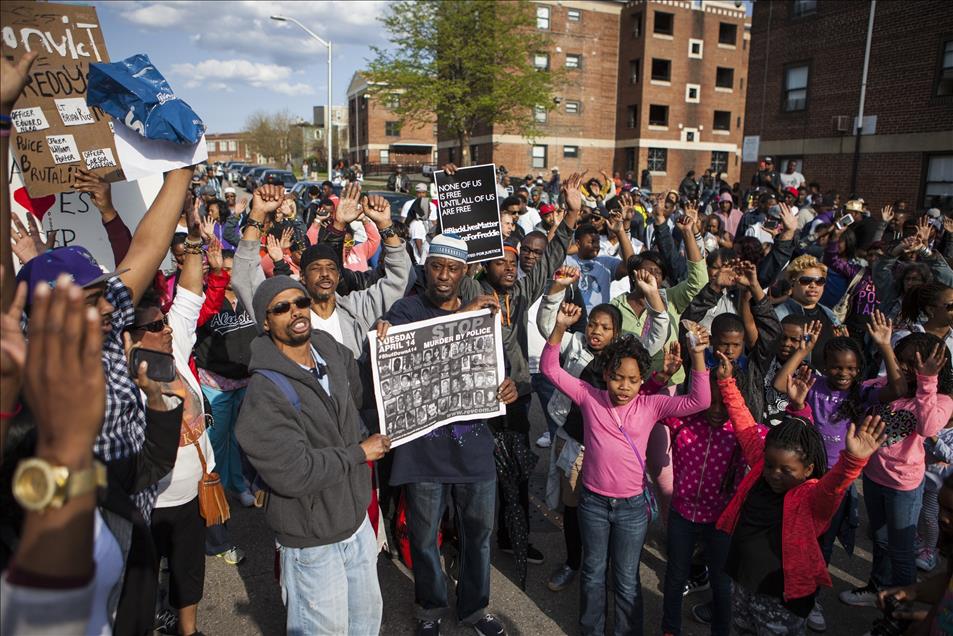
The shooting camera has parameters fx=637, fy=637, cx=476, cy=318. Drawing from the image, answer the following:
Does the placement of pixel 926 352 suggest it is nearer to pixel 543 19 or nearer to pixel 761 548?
pixel 761 548

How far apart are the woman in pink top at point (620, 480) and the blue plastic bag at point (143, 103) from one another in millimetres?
2385

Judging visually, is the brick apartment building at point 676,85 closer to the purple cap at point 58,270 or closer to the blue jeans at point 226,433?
the blue jeans at point 226,433

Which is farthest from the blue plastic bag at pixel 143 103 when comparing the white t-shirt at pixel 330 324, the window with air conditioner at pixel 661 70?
the window with air conditioner at pixel 661 70

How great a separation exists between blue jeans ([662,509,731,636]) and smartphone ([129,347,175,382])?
2679mm

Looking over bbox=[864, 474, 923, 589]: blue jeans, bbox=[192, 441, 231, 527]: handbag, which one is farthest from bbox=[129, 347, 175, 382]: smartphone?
bbox=[864, 474, 923, 589]: blue jeans

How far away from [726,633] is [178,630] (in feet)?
9.80

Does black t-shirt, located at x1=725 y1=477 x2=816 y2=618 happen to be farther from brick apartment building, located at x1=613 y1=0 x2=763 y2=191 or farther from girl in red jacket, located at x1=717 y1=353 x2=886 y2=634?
brick apartment building, located at x1=613 y1=0 x2=763 y2=191

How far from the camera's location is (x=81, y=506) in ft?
3.99

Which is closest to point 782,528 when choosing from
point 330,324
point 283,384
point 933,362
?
point 933,362

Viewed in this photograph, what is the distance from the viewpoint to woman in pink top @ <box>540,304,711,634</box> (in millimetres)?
3326

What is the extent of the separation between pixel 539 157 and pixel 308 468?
41.9 m

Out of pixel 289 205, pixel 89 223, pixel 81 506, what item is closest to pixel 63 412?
pixel 81 506

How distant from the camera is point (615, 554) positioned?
11.0 ft

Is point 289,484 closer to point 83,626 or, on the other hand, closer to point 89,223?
point 83,626
